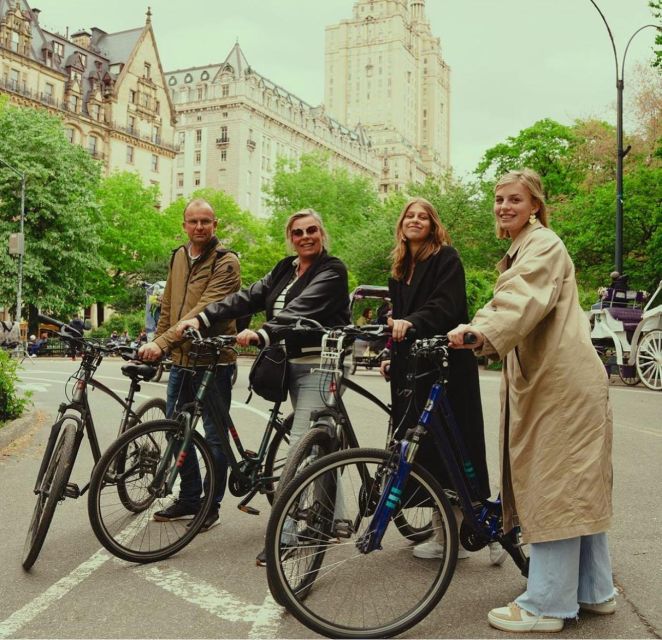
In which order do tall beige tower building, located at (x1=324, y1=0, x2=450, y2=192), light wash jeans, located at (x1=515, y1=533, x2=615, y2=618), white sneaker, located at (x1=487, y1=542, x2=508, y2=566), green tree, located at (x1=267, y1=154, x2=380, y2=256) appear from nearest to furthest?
light wash jeans, located at (x1=515, y1=533, x2=615, y2=618) < white sneaker, located at (x1=487, y1=542, x2=508, y2=566) < green tree, located at (x1=267, y1=154, x2=380, y2=256) < tall beige tower building, located at (x1=324, y1=0, x2=450, y2=192)

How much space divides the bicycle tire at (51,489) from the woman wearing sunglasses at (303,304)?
905mm

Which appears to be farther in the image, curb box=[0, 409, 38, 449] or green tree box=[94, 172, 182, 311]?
green tree box=[94, 172, 182, 311]

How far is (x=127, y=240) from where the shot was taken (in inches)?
2126

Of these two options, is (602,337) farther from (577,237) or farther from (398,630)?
(398,630)

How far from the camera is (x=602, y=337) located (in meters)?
16.8

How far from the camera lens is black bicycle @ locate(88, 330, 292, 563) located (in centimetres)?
459

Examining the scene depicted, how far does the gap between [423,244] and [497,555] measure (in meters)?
1.84

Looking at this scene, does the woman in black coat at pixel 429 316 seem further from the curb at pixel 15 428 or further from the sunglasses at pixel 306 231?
the curb at pixel 15 428

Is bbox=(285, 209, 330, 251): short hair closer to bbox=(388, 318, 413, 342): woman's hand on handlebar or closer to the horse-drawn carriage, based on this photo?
bbox=(388, 318, 413, 342): woman's hand on handlebar

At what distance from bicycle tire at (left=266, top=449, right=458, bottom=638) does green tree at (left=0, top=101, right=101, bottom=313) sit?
131 feet

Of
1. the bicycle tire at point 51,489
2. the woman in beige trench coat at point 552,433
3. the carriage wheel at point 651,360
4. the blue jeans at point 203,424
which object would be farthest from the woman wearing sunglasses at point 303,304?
the carriage wheel at point 651,360

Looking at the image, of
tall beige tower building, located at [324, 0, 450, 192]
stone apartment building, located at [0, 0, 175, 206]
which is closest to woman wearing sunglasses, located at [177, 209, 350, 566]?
stone apartment building, located at [0, 0, 175, 206]

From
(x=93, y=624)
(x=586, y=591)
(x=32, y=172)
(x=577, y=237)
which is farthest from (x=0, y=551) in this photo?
(x=32, y=172)

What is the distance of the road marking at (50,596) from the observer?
3.67 metres
